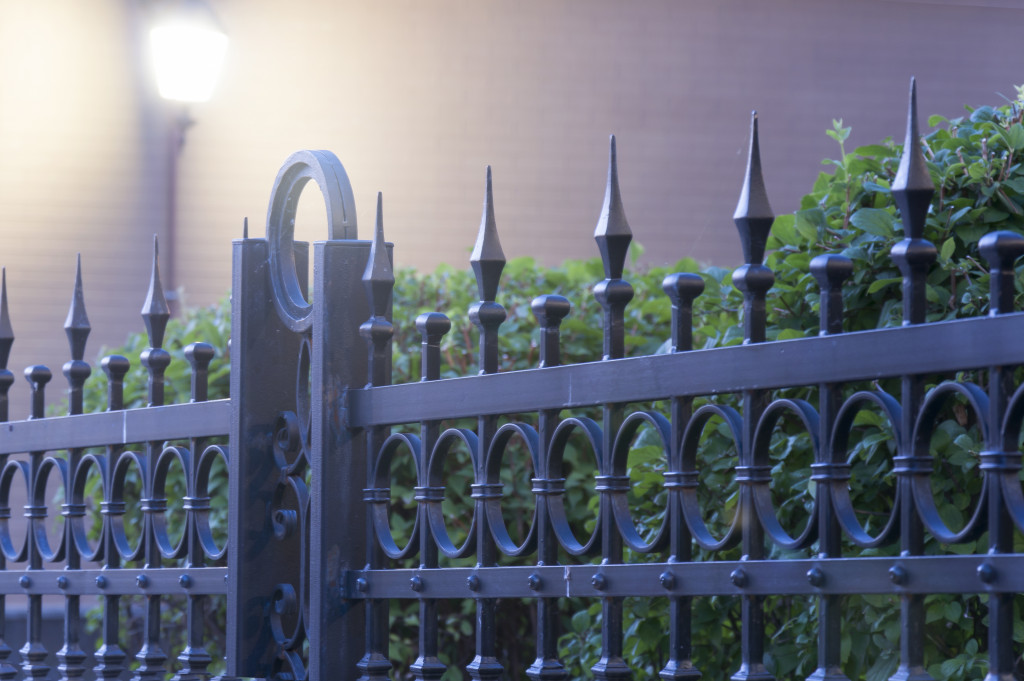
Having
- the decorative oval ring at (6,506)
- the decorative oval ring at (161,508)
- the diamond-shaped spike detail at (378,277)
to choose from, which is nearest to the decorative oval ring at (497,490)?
the diamond-shaped spike detail at (378,277)

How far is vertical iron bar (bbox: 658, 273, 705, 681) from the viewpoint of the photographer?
1.69m

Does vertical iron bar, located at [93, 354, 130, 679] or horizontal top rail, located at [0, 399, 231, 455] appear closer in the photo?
horizontal top rail, located at [0, 399, 231, 455]

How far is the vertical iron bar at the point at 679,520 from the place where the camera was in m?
1.69

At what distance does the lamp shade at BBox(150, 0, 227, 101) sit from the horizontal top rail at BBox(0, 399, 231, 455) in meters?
3.46

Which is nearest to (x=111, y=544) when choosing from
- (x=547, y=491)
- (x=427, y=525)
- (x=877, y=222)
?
(x=427, y=525)

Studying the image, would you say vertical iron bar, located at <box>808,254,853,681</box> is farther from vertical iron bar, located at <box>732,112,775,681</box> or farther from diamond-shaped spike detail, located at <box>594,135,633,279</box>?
diamond-shaped spike detail, located at <box>594,135,633,279</box>

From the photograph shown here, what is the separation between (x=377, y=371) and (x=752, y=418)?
783 mm

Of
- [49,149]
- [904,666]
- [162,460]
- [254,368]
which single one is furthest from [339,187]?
[49,149]

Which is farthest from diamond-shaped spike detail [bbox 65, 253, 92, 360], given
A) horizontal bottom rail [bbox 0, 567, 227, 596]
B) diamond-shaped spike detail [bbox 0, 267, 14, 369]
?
horizontal bottom rail [bbox 0, 567, 227, 596]

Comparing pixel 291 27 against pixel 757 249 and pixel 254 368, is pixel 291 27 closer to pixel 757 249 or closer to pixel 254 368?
pixel 254 368

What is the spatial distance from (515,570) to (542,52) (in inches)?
306

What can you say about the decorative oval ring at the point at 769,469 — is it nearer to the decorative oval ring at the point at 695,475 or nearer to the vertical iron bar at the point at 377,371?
the decorative oval ring at the point at 695,475

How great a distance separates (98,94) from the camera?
784 cm

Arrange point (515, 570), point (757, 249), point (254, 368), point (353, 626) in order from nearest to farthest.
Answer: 1. point (757, 249)
2. point (515, 570)
3. point (353, 626)
4. point (254, 368)
